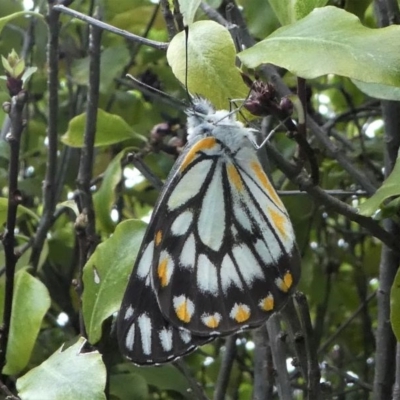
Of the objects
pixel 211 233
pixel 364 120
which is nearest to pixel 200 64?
pixel 211 233

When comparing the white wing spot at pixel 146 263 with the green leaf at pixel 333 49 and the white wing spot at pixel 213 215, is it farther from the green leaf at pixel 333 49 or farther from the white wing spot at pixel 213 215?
the green leaf at pixel 333 49

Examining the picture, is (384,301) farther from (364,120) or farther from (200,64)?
(364,120)

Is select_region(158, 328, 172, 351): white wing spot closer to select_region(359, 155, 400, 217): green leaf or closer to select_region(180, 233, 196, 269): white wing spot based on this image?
select_region(180, 233, 196, 269): white wing spot

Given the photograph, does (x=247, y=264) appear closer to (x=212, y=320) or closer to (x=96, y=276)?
(x=212, y=320)

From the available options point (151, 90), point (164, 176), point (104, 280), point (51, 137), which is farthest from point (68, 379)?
point (164, 176)

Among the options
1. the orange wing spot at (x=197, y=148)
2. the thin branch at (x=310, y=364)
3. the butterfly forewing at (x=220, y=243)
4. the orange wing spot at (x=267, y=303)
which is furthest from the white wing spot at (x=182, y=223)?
the thin branch at (x=310, y=364)
